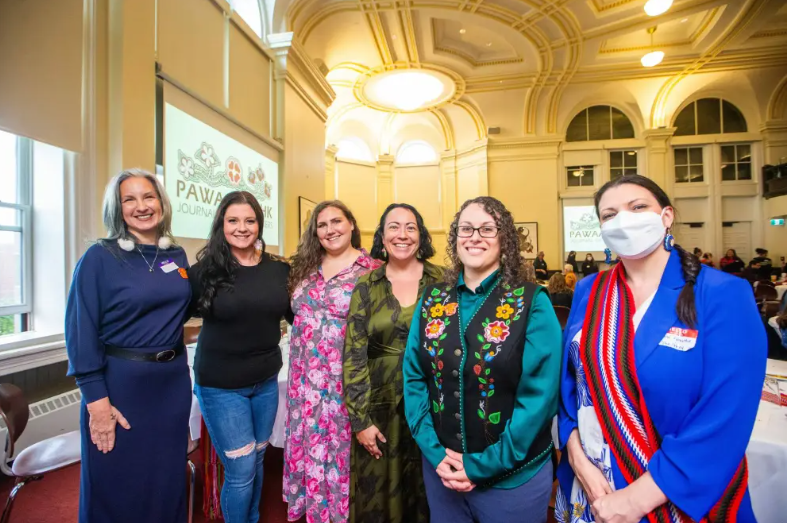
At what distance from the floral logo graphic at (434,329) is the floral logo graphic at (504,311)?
0.18 meters

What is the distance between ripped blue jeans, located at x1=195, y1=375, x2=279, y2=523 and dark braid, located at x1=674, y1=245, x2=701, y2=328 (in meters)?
1.54

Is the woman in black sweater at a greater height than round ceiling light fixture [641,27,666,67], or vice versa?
round ceiling light fixture [641,27,666,67]

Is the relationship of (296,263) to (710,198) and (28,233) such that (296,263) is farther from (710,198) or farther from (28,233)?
(710,198)

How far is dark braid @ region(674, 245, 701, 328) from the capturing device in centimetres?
91

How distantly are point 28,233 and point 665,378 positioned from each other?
3.67 m

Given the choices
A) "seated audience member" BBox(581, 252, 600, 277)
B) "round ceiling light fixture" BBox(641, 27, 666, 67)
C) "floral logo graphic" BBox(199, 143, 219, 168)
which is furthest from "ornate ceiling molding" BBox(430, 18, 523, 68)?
"floral logo graphic" BBox(199, 143, 219, 168)

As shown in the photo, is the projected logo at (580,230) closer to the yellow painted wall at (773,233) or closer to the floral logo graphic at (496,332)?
the yellow painted wall at (773,233)

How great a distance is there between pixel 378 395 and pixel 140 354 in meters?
0.90

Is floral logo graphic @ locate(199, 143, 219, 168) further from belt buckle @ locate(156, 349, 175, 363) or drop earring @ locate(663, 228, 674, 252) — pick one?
drop earring @ locate(663, 228, 674, 252)

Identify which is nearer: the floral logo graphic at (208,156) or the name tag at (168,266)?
the name tag at (168,266)

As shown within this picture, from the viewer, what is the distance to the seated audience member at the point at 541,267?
9002 millimetres

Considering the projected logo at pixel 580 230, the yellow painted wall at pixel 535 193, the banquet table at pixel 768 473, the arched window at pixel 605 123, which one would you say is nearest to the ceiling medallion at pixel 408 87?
the yellow painted wall at pixel 535 193

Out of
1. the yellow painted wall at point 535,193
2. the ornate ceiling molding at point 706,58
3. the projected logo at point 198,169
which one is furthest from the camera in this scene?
the yellow painted wall at point 535,193

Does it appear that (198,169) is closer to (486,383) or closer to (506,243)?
(506,243)
